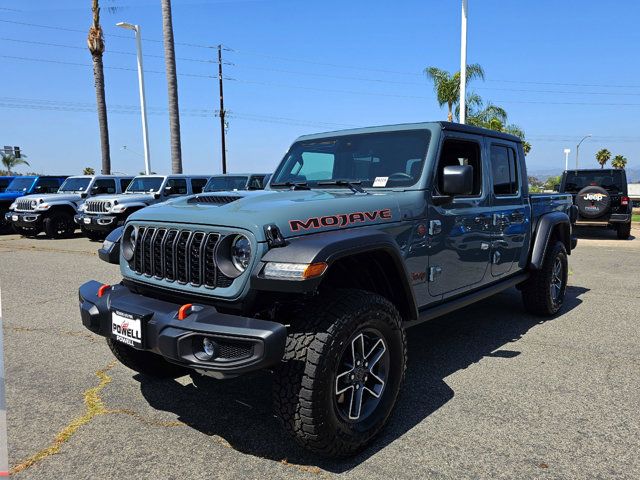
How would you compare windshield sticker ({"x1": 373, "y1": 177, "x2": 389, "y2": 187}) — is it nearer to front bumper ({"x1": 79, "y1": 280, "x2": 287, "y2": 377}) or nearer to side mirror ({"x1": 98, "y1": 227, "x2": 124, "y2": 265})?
front bumper ({"x1": 79, "y1": 280, "x2": 287, "y2": 377})

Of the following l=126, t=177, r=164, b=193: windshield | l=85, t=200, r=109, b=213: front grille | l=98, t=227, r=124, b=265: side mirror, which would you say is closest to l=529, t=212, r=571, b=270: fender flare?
l=98, t=227, r=124, b=265: side mirror

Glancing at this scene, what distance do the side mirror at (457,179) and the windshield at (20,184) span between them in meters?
16.5

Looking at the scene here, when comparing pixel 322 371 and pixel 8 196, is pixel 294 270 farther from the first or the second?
pixel 8 196

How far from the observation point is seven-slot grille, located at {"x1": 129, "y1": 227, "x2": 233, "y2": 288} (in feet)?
8.89

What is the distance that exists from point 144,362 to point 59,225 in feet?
40.8

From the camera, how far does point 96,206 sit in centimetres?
1274

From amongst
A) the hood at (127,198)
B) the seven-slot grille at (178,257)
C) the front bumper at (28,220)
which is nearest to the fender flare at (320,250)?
the seven-slot grille at (178,257)

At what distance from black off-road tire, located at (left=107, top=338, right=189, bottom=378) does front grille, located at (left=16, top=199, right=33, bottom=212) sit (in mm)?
12349

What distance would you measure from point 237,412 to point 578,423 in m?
2.10

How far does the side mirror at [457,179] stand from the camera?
11.1ft

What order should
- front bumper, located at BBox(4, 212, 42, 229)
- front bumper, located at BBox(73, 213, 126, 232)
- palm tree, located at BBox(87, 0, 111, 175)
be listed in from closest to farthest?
front bumper, located at BBox(73, 213, 126, 232) < front bumper, located at BBox(4, 212, 42, 229) < palm tree, located at BBox(87, 0, 111, 175)

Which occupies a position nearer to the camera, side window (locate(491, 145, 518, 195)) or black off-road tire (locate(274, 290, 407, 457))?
black off-road tire (locate(274, 290, 407, 457))

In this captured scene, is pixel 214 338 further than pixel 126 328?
No

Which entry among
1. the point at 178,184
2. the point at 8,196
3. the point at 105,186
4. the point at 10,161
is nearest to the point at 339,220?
the point at 178,184
